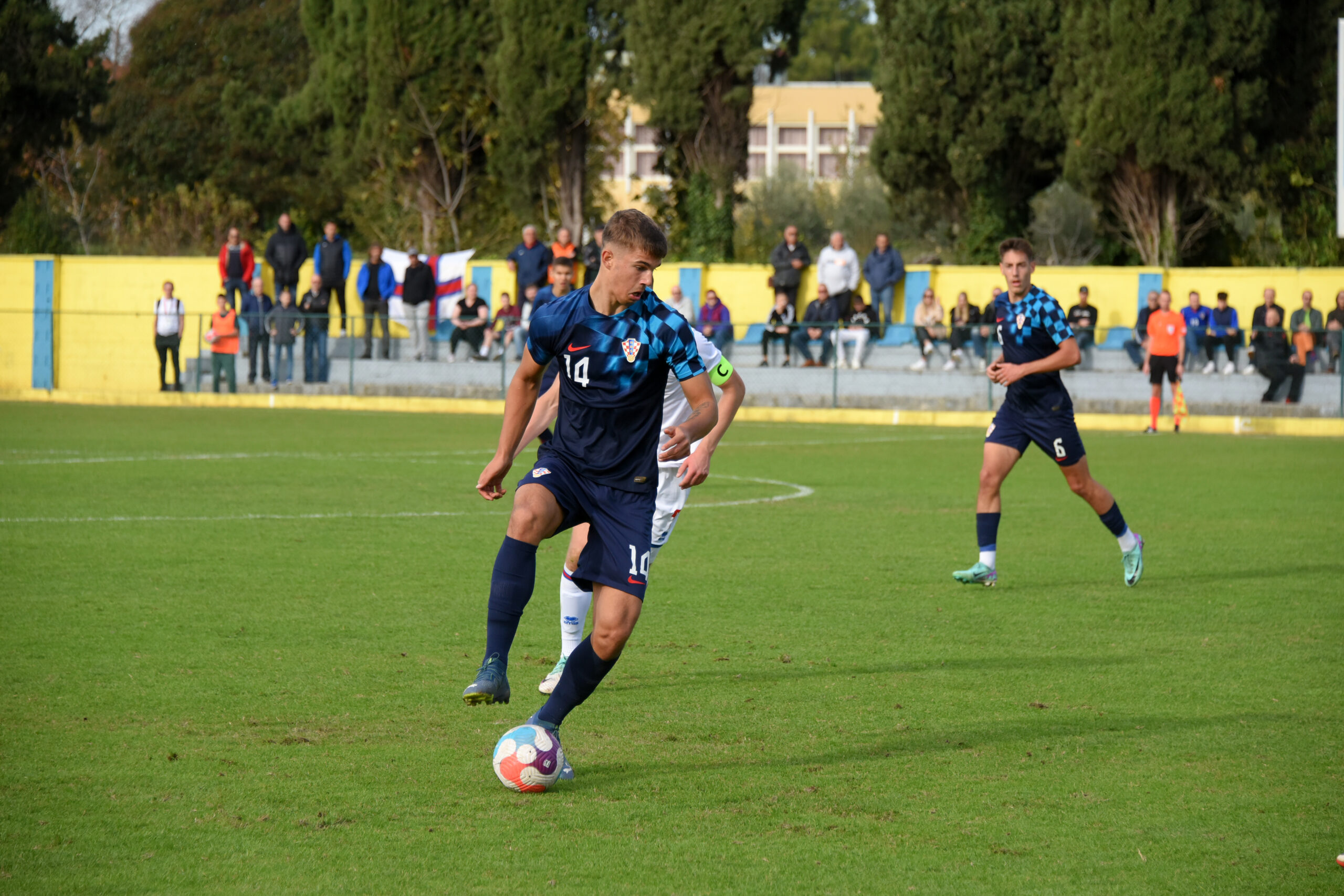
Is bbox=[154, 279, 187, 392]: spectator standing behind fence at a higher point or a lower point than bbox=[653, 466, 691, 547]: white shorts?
higher

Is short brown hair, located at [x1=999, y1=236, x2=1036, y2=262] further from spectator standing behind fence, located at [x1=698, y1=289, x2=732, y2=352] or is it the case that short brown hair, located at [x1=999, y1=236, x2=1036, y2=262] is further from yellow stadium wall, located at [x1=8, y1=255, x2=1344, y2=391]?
yellow stadium wall, located at [x1=8, y1=255, x2=1344, y2=391]

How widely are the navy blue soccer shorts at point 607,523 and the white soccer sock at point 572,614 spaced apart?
4.12 ft

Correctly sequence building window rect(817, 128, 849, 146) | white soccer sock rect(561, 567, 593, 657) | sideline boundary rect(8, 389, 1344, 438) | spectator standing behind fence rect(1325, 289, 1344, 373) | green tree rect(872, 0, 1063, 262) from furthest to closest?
building window rect(817, 128, 849, 146), green tree rect(872, 0, 1063, 262), sideline boundary rect(8, 389, 1344, 438), spectator standing behind fence rect(1325, 289, 1344, 373), white soccer sock rect(561, 567, 593, 657)

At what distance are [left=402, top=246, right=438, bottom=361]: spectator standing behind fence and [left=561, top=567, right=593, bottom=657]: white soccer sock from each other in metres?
21.8

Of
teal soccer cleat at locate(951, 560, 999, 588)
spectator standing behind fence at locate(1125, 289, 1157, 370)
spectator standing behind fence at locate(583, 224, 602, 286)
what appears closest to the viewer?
spectator standing behind fence at locate(583, 224, 602, 286)

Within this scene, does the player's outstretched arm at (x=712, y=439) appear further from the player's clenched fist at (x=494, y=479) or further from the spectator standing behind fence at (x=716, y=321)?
the spectator standing behind fence at (x=716, y=321)

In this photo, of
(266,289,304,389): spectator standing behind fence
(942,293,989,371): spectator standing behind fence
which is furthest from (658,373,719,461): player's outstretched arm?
(266,289,304,389): spectator standing behind fence

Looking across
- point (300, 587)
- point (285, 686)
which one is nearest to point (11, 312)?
point (300, 587)

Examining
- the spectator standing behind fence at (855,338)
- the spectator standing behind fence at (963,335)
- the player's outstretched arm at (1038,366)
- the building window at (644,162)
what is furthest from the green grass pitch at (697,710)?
the building window at (644,162)

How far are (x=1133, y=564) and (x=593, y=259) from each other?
8.29 meters

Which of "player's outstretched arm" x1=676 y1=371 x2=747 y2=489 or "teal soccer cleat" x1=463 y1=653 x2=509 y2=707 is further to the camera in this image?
"player's outstretched arm" x1=676 y1=371 x2=747 y2=489

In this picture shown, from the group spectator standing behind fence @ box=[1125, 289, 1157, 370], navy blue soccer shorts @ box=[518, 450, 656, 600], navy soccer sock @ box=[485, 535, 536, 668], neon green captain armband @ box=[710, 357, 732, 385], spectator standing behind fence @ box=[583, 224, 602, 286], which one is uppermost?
spectator standing behind fence @ box=[583, 224, 602, 286]

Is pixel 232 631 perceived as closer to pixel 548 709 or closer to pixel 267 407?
pixel 548 709

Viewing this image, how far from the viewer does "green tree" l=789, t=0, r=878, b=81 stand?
107m
